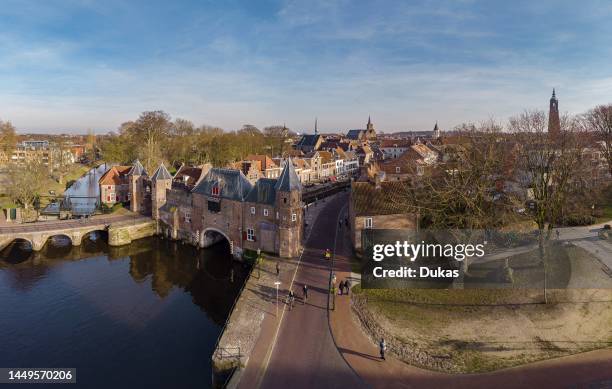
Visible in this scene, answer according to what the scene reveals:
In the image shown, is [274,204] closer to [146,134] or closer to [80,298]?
[80,298]

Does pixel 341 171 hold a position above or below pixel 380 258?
above

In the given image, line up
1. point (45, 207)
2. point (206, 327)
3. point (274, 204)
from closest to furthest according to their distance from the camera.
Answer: point (206, 327) → point (274, 204) → point (45, 207)

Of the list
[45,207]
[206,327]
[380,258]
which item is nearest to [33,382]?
[206,327]

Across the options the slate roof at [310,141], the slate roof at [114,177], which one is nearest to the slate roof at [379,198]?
the slate roof at [114,177]

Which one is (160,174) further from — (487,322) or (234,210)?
(487,322)

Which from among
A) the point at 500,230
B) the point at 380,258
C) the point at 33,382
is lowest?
the point at 33,382

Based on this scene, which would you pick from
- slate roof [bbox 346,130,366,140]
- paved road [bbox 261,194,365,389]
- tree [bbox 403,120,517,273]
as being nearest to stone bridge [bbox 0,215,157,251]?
paved road [bbox 261,194,365,389]
